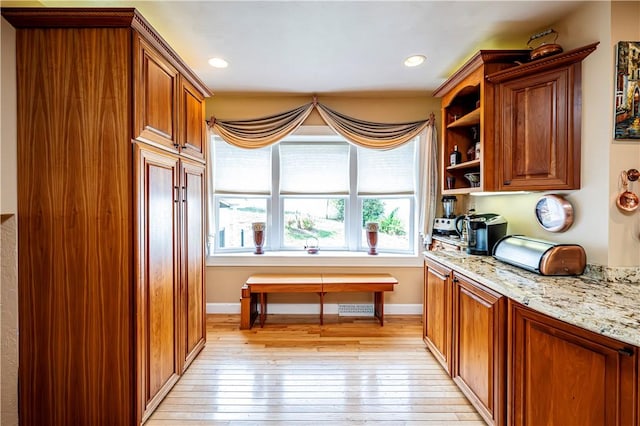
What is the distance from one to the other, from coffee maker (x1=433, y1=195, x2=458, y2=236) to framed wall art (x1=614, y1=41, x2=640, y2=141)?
1572mm

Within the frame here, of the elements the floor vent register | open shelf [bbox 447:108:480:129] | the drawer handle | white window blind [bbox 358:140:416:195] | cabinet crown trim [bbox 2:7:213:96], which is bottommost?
the floor vent register

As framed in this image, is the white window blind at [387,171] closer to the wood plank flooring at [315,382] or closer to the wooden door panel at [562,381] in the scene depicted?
the wood plank flooring at [315,382]

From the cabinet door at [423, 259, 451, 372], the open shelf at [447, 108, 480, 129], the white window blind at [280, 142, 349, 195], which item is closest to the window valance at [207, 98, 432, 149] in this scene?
the white window blind at [280, 142, 349, 195]

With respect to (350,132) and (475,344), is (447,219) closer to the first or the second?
(350,132)

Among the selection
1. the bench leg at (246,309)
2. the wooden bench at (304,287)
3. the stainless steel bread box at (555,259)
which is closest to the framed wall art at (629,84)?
the stainless steel bread box at (555,259)

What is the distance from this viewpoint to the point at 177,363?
7.02 feet

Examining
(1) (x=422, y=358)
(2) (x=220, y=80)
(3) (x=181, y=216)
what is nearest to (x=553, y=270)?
(1) (x=422, y=358)

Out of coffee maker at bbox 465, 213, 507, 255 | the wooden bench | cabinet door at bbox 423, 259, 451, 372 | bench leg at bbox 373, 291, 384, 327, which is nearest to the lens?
cabinet door at bbox 423, 259, 451, 372

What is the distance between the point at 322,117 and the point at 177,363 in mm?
2793

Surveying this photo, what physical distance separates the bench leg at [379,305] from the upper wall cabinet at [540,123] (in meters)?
1.72

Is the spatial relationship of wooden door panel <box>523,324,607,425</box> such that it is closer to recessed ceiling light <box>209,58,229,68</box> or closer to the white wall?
the white wall

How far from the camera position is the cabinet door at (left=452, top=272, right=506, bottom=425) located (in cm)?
156

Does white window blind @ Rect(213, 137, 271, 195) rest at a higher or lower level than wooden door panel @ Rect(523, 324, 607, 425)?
higher

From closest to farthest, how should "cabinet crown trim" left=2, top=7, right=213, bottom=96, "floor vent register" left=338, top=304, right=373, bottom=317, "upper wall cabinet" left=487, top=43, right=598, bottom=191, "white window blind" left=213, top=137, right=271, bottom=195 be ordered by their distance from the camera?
"cabinet crown trim" left=2, top=7, right=213, bottom=96 < "upper wall cabinet" left=487, top=43, right=598, bottom=191 < "floor vent register" left=338, top=304, right=373, bottom=317 < "white window blind" left=213, top=137, right=271, bottom=195
